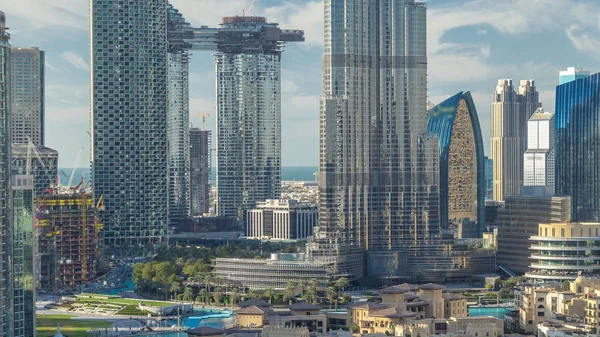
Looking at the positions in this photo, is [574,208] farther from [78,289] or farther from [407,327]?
[407,327]

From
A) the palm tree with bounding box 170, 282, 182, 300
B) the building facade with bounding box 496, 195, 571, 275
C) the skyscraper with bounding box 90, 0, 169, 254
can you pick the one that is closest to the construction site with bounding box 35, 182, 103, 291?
the palm tree with bounding box 170, 282, 182, 300

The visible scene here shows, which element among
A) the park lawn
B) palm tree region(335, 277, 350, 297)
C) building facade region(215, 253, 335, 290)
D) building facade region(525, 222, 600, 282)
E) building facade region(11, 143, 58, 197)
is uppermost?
building facade region(11, 143, 58, 197)

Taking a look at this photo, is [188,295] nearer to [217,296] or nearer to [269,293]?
[217,296]

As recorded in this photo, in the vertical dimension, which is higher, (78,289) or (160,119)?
(160,119)

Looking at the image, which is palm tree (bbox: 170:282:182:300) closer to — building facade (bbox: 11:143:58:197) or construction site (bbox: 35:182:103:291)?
construction site (bbox: 35:182:103:291)

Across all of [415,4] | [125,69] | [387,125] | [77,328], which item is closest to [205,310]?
[77,328]

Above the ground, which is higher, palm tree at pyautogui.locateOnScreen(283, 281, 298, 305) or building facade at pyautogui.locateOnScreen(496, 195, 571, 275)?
building facade at pyautogui.locateOnScreen(496, 195, 571, 275)

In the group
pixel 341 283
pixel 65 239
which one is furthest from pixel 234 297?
pixel 65 239
